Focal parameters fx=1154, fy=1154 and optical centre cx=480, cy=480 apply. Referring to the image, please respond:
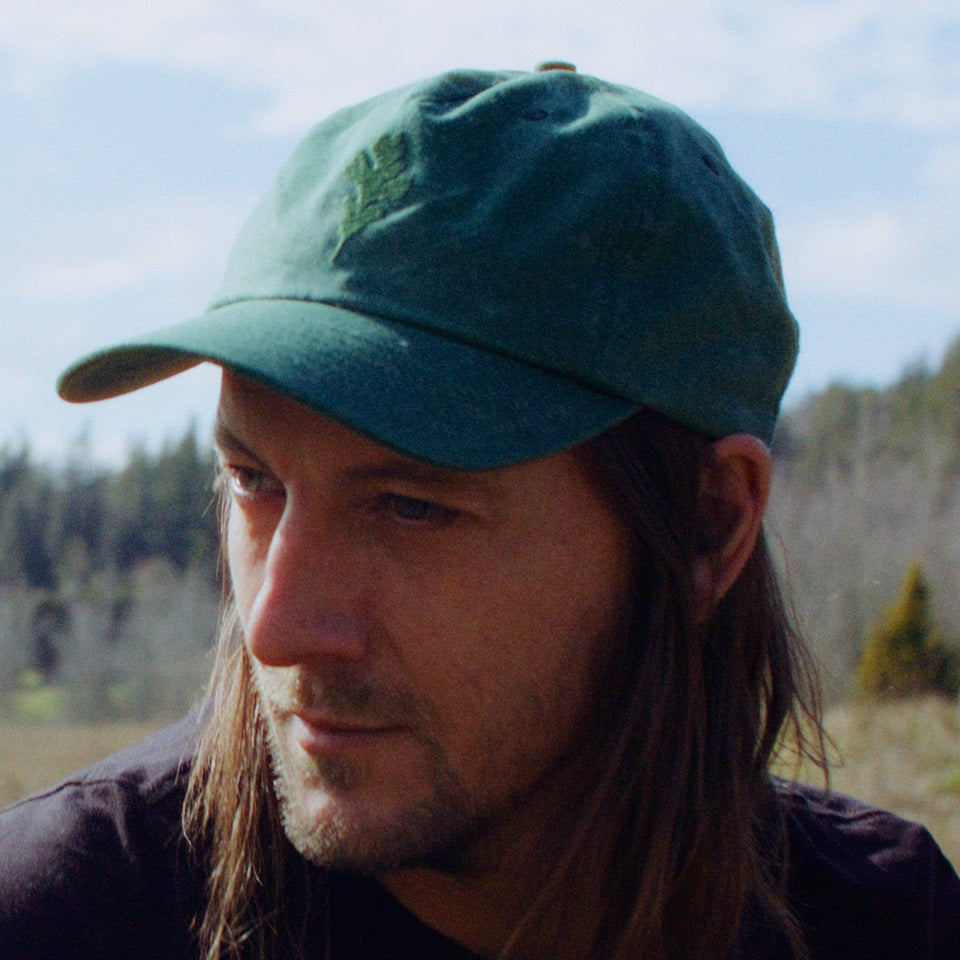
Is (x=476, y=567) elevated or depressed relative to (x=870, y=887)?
elevated

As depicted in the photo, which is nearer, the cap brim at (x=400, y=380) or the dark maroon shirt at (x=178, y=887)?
the cap brim at (x=400, y=380)

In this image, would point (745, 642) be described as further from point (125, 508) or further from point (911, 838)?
point (125, 508)

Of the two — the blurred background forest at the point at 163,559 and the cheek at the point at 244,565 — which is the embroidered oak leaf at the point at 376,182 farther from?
the blurred background forest at the point at 163,559

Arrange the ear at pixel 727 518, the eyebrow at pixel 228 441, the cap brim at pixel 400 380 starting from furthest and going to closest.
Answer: the ear at pixel 727 518
the eyebrow at pixel 228 441
the cap brim at pixel 400 380

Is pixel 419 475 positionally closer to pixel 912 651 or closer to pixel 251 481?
pixel 251 481

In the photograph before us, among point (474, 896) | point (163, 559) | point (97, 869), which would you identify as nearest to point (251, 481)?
point (97, 869)

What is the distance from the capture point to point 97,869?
1.72m

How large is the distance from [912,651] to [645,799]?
768 inches

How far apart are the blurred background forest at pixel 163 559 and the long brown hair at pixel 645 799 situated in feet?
56.4

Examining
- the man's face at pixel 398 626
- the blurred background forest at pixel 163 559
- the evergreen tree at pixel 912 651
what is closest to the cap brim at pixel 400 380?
the man's face at pixel 398 626

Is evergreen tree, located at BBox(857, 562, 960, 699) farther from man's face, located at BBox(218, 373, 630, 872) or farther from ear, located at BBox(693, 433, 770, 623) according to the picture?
man's face, located at BBox(218, 373, 630, 872)

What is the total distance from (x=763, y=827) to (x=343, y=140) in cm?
135

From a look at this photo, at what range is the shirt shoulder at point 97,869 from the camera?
5.44ft

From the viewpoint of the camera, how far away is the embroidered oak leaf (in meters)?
1.54
